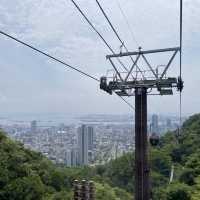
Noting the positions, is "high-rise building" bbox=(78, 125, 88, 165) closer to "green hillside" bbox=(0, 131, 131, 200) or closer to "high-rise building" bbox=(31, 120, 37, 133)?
"high-rise building" bbox=(31, 120, 37, 133)

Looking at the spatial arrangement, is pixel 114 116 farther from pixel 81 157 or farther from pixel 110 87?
pixel 110 87

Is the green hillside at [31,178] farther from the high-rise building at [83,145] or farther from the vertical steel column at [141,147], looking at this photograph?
the high-rise building at [83,145]

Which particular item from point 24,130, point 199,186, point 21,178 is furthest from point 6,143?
point 24,130

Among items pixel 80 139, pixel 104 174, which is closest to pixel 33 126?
pixel 80 139

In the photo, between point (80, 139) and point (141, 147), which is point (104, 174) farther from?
point (141, 147)

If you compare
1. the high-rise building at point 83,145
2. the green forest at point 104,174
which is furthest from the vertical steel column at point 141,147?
the high-rise building at point 83,145
